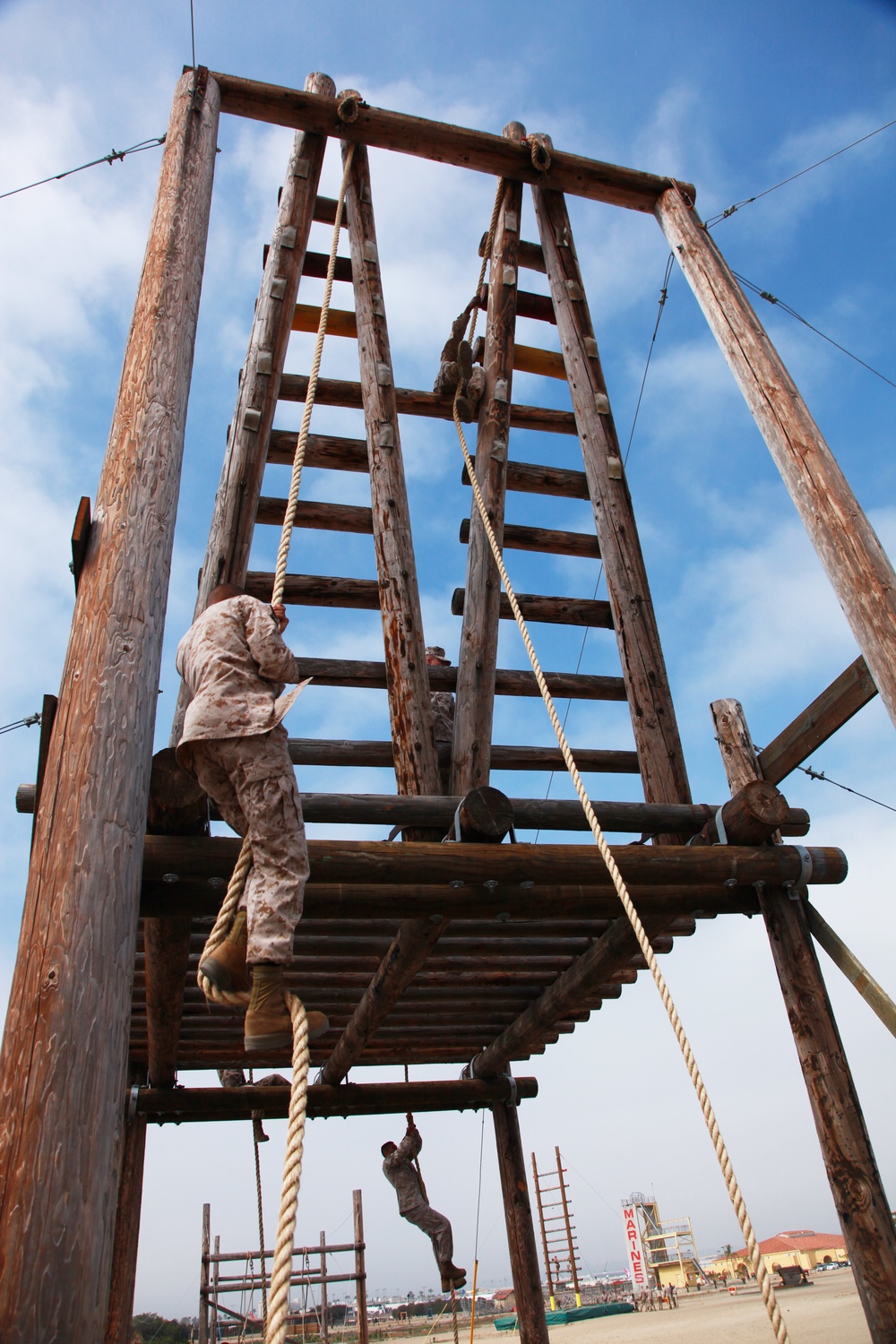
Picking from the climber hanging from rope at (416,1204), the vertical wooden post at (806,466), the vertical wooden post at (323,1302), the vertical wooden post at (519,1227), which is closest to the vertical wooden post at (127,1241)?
the climber hanging from rope at (416,1204)

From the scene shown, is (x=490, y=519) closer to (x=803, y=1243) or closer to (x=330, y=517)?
(x=330, y=517)

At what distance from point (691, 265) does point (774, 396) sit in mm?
1372

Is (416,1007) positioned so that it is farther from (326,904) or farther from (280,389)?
(280,389)

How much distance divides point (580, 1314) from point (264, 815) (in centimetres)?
2555

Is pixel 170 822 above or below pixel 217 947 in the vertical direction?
above

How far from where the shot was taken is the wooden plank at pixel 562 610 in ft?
17.8

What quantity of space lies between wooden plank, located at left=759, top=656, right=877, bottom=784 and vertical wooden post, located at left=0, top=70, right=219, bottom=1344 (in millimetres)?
2907

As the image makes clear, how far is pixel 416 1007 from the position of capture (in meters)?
6.39

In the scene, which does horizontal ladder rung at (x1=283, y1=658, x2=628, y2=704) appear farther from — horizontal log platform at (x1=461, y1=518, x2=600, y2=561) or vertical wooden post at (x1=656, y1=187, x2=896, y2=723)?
vertical wooden post at (x1=656, y1=187, x2=896, y2=723)

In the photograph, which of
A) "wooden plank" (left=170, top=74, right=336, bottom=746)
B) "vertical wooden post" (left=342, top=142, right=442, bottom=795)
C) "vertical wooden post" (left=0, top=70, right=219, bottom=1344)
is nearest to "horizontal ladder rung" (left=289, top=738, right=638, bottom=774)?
"vertical wooden post" (left=342, top=142, right=442, bottom=795)

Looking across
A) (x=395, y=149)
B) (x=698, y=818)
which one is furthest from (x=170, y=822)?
(x=395, y=149)

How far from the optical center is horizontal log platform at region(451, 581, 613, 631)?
543 centimetres

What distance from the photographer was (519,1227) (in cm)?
738

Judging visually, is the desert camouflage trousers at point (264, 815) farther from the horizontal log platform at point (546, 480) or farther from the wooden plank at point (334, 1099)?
the wooden plank at point (334, 1099)
